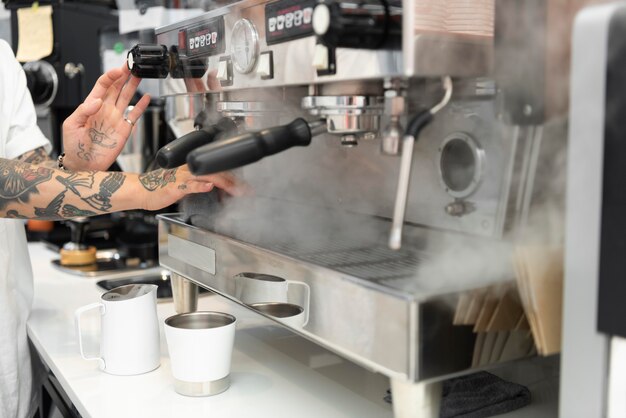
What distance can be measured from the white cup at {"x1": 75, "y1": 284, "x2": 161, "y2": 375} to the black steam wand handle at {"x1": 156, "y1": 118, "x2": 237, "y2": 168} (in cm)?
21

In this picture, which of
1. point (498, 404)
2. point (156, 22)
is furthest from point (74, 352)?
point (156, 22)

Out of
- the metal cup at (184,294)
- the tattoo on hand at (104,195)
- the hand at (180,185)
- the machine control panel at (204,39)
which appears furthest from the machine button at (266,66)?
the metal cup at (184,294)

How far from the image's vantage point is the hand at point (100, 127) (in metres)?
1.09

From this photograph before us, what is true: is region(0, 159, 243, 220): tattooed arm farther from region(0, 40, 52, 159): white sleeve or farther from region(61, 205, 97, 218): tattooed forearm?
region(0, 40, 52, 159): white sleeve

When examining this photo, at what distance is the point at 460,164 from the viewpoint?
27.7 inches

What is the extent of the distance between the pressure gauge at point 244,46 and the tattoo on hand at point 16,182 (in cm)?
35

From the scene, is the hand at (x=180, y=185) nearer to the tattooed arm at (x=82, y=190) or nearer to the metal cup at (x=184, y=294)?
the tattooed arm at (x=82, y=190)

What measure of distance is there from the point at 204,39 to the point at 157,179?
206 mm

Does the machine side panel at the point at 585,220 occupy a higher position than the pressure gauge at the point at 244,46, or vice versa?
the pressure gauge at the point at 244,46

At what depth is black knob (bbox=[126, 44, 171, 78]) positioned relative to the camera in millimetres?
910

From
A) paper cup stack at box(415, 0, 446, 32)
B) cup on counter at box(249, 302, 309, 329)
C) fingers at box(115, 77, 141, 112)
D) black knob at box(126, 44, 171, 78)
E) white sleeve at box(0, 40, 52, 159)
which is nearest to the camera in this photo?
paper cup stack at box(415, 0, 446, 32)

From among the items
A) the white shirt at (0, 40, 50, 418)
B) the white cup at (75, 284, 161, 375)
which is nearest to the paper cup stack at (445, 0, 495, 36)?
the white cup at (75, 284, 161, 375)

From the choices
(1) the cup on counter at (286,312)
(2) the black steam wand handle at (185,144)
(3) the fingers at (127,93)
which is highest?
(3) the fingers at (127,93)

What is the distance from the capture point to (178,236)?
0.97 meters
